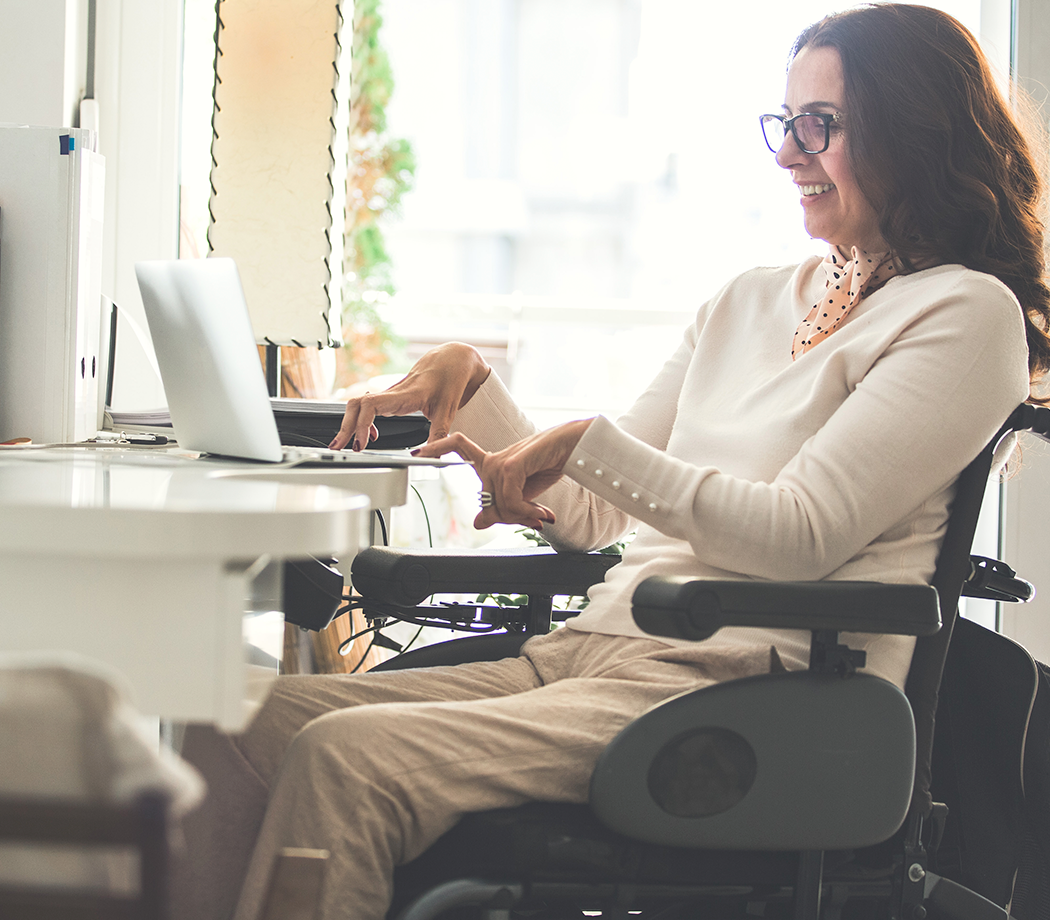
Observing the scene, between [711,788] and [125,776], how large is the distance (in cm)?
52

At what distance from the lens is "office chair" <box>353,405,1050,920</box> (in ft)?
2.61

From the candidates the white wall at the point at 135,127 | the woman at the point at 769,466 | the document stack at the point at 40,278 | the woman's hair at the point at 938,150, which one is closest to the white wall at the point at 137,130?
the white wall at the point at 135,127

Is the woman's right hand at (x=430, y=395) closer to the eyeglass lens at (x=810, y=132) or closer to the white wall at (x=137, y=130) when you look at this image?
the eyeglass lens at (x=810, y=132)

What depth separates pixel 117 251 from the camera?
2.34m

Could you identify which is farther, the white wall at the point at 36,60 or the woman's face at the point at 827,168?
the white wall at the point at 36,60

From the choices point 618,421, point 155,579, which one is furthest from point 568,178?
point 155,579

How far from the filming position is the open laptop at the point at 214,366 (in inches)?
35.4

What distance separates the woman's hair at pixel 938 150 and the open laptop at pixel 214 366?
1.95ft

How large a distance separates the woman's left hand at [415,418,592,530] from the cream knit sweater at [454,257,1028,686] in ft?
0.11

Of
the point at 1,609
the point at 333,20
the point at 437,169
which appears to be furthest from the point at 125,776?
the point at 437,169

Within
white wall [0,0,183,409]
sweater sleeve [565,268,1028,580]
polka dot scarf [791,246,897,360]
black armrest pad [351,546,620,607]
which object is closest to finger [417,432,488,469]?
sweater sleeve [565,268,1028,580]

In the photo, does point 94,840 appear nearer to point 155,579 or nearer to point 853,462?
point 155,579

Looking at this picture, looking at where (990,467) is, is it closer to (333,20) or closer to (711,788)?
(711,788)

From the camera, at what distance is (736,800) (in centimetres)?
80
